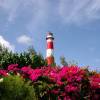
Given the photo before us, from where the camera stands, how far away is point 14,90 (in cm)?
1192

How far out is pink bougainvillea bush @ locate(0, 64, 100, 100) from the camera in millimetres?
15656

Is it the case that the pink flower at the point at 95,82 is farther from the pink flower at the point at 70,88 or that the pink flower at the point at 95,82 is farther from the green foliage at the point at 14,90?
the green foliage at the point at 14,90

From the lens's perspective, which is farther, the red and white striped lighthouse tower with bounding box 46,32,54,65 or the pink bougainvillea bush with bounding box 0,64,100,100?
the red and white striped lighthouse tower with bounding box 46,32,54,65

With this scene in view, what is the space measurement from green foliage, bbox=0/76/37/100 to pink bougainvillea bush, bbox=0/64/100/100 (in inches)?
122

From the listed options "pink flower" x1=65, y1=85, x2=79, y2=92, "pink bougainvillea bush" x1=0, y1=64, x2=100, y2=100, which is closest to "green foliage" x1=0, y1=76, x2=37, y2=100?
"pink bougainvillea bush" x1=0, y1=64, x2=100, y2=100

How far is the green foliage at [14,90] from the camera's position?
11.8 meters

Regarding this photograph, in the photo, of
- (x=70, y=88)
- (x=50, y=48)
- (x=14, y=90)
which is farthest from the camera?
(x=50, y=48)

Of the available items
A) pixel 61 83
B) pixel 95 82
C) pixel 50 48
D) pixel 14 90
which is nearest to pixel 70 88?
pixel 61 83

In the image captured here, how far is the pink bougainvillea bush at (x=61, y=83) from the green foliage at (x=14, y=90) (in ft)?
10.2

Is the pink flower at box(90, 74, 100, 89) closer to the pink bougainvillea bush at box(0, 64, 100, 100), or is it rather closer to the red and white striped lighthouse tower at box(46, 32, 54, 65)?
the pink bougainvillea bush at box(0, 64, 100, 100)

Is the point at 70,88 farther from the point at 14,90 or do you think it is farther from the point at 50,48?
the point at 50,48

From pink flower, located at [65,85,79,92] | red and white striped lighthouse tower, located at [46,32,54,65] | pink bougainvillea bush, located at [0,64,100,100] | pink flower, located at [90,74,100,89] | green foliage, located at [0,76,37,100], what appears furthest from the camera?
red and white striped lighthouse tower, located at [46,32,54,65]

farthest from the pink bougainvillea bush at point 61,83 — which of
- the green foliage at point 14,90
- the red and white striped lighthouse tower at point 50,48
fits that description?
the red and white striped lighthouse tower at point 50,48

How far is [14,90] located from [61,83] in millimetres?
4316
